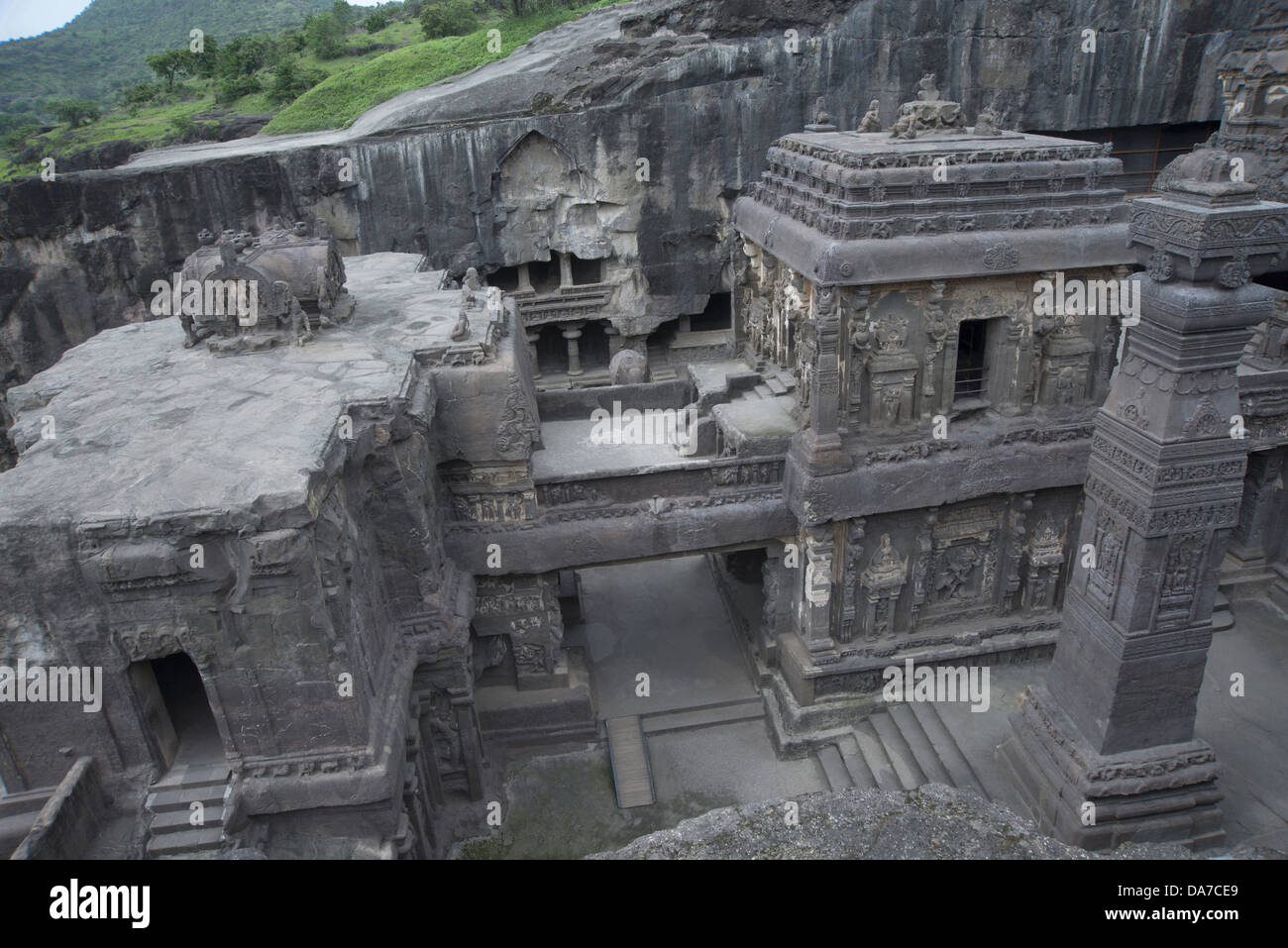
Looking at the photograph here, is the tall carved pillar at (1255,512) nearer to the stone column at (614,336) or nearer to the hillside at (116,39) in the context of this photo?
the stone column at (614,336)

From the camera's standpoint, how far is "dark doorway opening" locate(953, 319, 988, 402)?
472 inches

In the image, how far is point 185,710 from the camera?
30.1 feet

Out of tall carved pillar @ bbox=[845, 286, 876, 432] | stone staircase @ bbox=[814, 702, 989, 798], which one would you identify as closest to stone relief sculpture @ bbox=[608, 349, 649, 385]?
tall carved pillar @ bbox=[845, 286, 876, 432]

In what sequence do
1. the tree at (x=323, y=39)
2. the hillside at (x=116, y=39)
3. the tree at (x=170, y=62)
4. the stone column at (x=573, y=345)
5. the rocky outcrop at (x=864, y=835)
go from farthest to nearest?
the hillside at (x=116, y=39) → the tree at (x=170, y=62) → the tree at (x=323, y=39) → the stone column at (x=573, y=345) → the rocky outcrop at (x=864, y=835)

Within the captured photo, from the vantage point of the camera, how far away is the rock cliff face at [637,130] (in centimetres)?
2005

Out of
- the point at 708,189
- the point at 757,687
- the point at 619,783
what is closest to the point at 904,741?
the point at 757,687

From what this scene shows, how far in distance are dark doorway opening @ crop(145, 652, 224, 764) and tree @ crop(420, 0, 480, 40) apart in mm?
27927

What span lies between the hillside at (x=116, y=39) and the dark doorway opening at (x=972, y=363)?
54.9 meters

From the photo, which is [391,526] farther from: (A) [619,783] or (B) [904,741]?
(B) [904,741]

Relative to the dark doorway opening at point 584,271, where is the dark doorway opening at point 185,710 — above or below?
below

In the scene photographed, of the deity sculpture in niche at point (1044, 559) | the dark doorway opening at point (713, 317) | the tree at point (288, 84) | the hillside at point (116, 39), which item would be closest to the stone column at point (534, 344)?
the dark doorway opening at point (713, 317)

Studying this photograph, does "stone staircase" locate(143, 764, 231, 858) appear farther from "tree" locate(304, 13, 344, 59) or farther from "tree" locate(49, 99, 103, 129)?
"tree" locate(49, 99, 103, 129)

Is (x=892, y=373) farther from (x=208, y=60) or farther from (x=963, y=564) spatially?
(x=208, y=60)

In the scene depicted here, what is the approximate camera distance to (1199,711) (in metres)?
11.5
